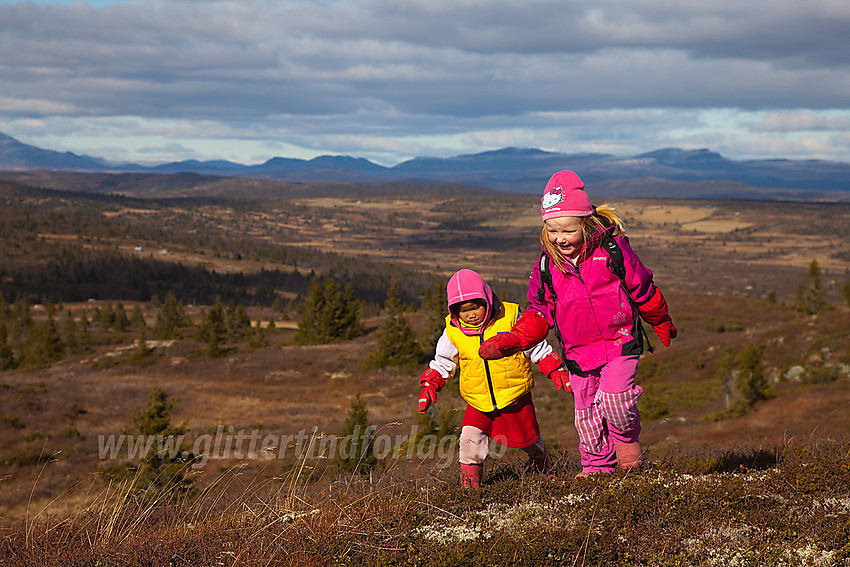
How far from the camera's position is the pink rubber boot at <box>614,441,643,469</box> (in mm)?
4980

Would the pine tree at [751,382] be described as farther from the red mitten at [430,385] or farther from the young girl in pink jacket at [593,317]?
the red mitten at [430,385]

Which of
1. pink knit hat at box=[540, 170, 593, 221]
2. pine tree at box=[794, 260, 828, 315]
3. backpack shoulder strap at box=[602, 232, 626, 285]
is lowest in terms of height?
Result: pine tree at box=[794, 260, 828, 315]

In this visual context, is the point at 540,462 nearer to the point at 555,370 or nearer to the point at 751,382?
the point at 555,370

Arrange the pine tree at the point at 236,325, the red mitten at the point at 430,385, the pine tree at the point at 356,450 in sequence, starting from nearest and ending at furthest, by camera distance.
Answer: the red mitten at the point at 430,385 → the pine tree at the point at 356,450 → the pine tree at the point at 236,325

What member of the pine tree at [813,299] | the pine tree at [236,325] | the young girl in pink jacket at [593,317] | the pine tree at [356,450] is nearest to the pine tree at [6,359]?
the pine tree at [236,325]

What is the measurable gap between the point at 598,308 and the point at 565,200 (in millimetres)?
851

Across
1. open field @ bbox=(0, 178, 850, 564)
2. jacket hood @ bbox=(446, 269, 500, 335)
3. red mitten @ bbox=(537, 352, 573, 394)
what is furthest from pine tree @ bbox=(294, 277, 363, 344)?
red mitten @ bbox=(537, 352, 573, 394)

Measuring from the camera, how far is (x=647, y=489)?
434 centimetres

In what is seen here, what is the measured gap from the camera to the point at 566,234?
15.6 ft

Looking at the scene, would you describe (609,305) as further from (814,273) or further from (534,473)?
(814,273)

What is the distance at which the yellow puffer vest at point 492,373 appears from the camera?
5.22m

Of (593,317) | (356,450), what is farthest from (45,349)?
(593,317)

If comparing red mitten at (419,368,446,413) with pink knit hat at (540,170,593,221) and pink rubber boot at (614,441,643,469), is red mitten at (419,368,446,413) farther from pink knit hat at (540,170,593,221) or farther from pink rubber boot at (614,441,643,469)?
pink knit hat at (540,170,593,221)

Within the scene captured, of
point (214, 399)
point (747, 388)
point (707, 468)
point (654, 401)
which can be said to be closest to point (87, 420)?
point (214, 399)
